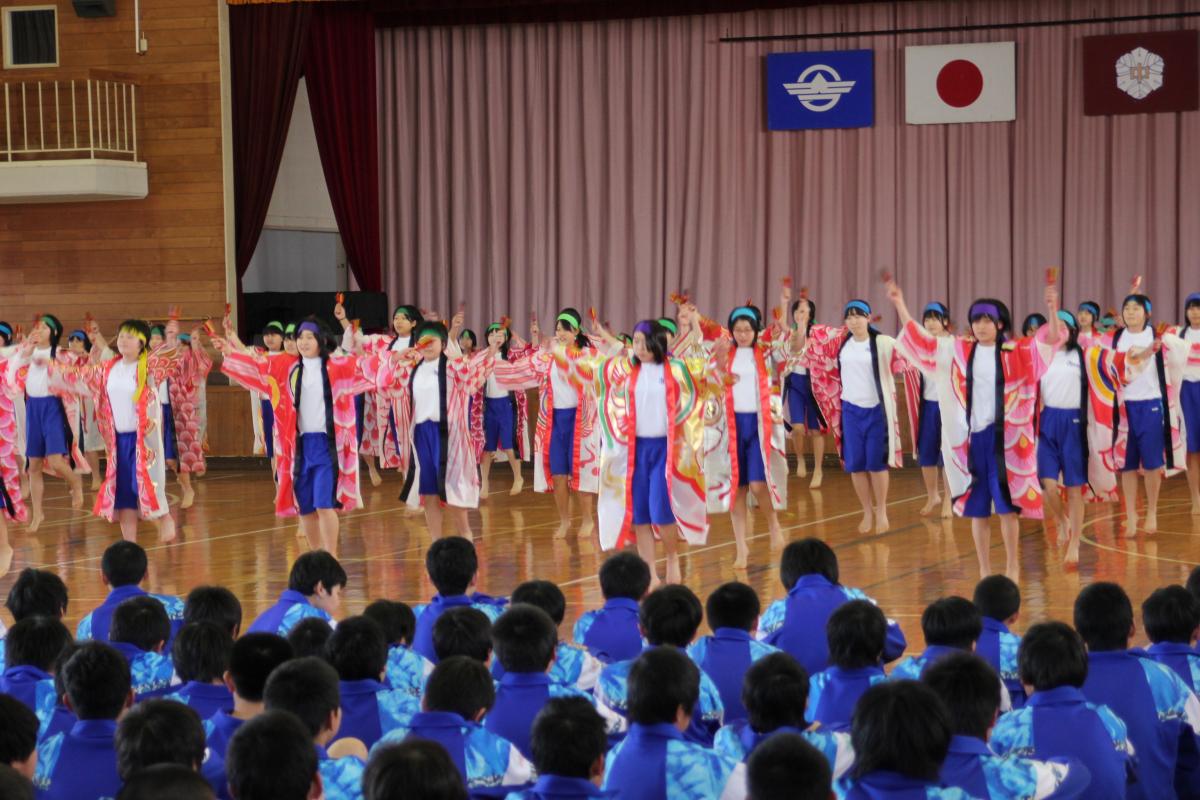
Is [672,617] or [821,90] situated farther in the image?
[821,90]

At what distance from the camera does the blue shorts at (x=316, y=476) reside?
31.7 ft

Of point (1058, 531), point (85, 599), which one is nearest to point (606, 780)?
point (85, 599)

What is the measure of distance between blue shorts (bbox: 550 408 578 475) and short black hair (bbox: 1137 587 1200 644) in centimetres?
720

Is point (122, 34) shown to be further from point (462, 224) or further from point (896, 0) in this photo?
point (896, 0)

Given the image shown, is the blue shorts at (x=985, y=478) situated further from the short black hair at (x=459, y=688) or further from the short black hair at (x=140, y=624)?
the short black hair at (x=459, y=688)

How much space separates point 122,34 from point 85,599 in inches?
407

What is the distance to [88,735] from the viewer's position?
3.95m

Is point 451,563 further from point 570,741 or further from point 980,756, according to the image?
point 980,756

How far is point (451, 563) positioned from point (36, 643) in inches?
59.7

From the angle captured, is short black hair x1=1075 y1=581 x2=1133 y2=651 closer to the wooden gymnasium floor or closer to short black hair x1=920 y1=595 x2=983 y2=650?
short black hair x1=920 y1=595 x2=983 y2=650

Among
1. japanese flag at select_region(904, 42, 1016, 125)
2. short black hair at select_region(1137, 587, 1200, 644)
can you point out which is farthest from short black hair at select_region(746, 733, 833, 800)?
japanese flag at select_region(904, 42, 1016, 125)

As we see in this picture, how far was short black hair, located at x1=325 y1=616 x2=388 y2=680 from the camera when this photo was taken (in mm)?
4402

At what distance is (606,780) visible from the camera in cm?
377

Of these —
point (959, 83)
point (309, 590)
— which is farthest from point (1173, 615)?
point (959, 83)
